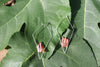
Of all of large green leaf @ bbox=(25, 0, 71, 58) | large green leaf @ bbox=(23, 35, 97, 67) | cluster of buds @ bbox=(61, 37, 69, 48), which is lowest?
large green leaf @ bbox=(23, 35, 97, 67)

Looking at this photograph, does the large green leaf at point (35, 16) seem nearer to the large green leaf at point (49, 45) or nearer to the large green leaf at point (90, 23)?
the large green leaf at point (49, 45)

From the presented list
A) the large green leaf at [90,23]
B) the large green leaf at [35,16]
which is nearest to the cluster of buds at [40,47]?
the large green leaf at [35,16]

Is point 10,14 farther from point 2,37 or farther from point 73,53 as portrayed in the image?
point 73,53

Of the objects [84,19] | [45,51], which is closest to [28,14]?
[45,51]

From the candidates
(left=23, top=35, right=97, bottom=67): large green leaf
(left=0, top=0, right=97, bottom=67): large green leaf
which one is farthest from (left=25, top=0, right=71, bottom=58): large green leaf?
(left=23, top=35, right=97, bottom=67): large green leaf

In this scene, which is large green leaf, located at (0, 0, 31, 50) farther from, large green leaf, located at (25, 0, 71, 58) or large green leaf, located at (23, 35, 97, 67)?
large green leaf, located at (23, 35, 97, 67)

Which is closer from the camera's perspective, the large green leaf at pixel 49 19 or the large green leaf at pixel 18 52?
the large green leaf at pixel 49 19

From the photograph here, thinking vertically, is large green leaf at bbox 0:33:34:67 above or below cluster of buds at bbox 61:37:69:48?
below

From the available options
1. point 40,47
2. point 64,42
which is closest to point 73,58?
point 64,42
